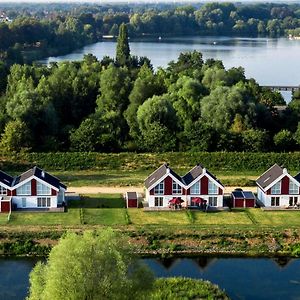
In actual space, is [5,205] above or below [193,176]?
below

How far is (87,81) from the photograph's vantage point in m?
48.5

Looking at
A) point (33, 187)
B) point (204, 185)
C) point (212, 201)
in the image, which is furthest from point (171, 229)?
point (33, 187)

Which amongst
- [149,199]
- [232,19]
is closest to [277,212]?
[149,199]

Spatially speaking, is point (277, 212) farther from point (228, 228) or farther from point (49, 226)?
point (49, 226)

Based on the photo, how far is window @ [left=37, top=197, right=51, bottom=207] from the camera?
29125 millimetres

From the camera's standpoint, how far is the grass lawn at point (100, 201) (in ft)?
97.7

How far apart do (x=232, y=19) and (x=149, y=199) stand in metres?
128

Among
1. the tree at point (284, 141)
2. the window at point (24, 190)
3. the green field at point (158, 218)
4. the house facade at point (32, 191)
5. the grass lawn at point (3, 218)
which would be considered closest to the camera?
the grass lawn at point (3, 218)

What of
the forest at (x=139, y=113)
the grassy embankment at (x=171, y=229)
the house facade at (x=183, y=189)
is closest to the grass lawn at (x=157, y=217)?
the grassy embankment at (x=171, y=229)

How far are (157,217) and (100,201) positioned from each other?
317cm

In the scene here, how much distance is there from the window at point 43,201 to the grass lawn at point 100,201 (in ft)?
3.20

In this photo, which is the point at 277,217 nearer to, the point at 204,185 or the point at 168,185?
the point at 204,185

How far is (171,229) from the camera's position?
26.8 metres

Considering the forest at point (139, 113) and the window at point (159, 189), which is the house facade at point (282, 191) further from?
the forest at point (139, 113)
